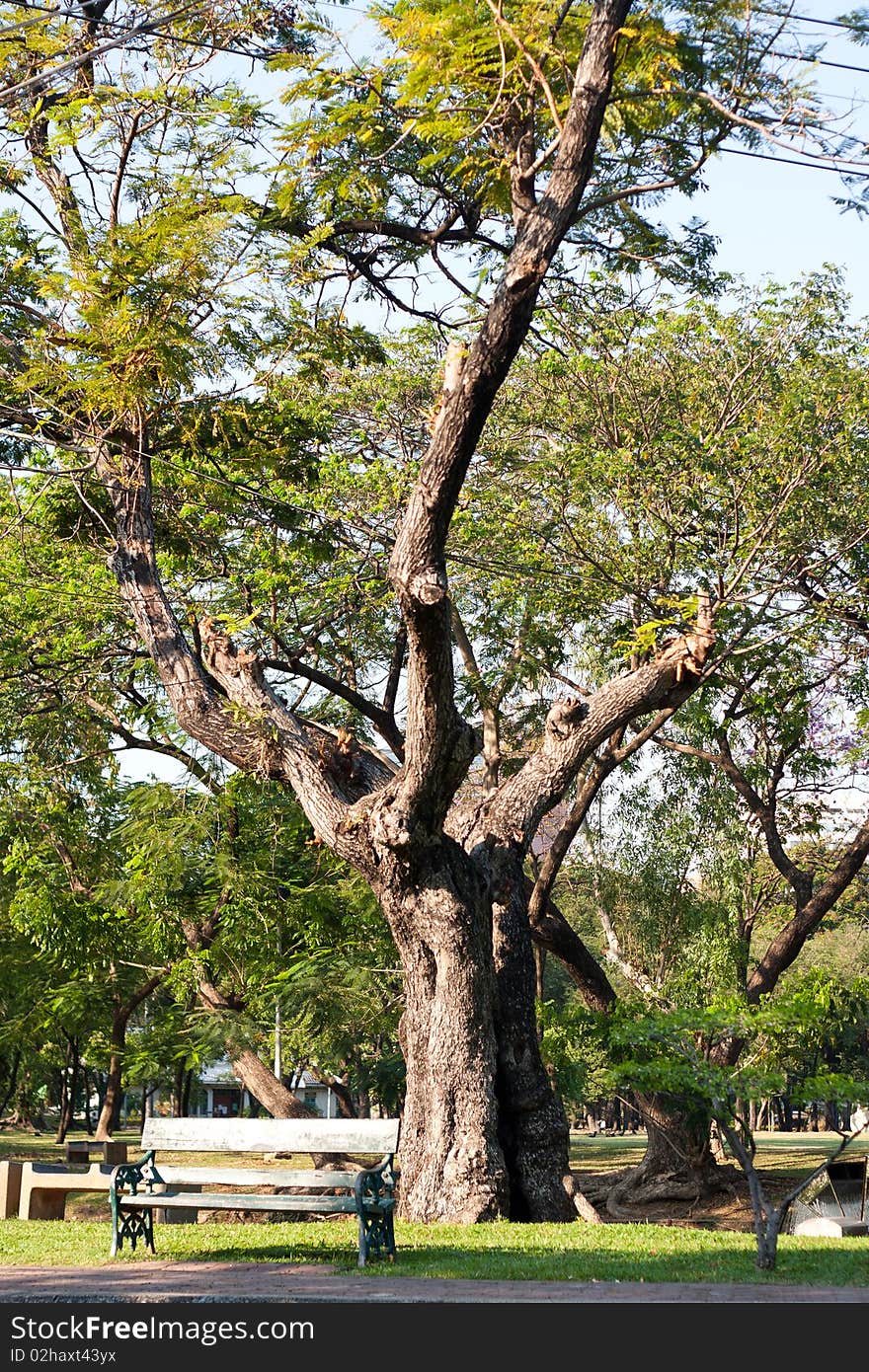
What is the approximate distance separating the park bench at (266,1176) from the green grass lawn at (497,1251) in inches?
8.5

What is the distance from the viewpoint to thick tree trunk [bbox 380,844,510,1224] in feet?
34.5

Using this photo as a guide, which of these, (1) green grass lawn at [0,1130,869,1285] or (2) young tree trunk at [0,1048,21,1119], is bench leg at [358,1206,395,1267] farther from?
(2) young tree trunk at [0,1048,21,1119]

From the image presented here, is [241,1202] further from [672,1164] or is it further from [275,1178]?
[672,1164]

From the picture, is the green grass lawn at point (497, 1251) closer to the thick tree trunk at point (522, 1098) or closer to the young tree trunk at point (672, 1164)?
the thick tree trunk at point (522, 1098)

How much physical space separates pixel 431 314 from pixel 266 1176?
930 cm

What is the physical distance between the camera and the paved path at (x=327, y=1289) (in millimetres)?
6293

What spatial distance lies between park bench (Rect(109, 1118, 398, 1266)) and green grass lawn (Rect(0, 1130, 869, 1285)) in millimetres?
215

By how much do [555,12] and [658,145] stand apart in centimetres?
191

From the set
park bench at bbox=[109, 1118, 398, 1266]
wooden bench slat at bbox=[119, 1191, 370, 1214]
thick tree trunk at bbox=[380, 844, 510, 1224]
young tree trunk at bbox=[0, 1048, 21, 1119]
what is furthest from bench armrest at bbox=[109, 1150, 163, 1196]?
young tree trunk at bbox=[0, 1048, 21, 1119]

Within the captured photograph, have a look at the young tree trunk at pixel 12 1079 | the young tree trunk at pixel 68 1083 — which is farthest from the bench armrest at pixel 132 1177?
the young tree trunk at pixel 68 1083

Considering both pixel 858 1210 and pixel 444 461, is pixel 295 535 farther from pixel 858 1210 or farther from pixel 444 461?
pixel 858 1210

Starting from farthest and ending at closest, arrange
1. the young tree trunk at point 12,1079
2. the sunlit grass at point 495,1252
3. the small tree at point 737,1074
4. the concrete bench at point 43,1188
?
the young tree trunk at point 12,1079
the concrete bench at point 43,1188
the small tree at point 737,1074
the sunlit grass at point 495,1252

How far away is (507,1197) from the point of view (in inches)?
420

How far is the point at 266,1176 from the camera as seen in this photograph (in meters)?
8.05
